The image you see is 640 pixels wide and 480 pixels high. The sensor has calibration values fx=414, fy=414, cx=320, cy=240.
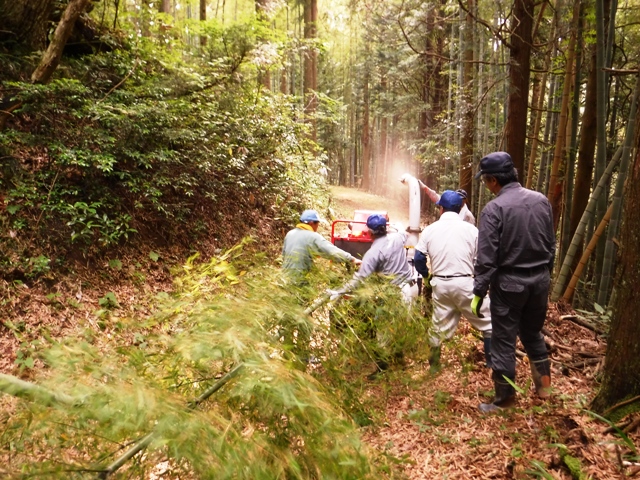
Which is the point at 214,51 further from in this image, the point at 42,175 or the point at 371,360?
the point at 371,360

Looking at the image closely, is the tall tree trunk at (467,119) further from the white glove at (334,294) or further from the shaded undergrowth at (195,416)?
the shaded undergrowth at (195,416)

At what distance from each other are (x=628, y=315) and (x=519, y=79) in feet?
14.7

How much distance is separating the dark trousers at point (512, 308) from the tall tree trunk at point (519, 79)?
3226 millimetres

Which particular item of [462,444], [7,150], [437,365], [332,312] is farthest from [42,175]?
[462,444]

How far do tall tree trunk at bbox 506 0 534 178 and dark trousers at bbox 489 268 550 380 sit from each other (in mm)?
3226

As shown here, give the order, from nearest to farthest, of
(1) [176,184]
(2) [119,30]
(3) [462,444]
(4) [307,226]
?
(3) [462,444]
(4) [307,226]
(1) [176,184]
(2) [119,30]

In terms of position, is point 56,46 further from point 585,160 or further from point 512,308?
point 585,160

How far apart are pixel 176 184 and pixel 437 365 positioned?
17.4 feet

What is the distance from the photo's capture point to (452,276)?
3.97 m

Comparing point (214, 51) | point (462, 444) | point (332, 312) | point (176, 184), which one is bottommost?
point (462, 444)

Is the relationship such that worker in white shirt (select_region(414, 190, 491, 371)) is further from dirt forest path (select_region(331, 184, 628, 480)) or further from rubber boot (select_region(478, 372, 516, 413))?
rubber boot (select_region(478, 372, 516, 413))

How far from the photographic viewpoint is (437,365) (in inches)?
143

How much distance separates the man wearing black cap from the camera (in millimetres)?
3299

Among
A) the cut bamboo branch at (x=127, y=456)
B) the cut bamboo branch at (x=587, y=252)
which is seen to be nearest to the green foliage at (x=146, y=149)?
the cut bamboo branch at (x=127, y=456)
